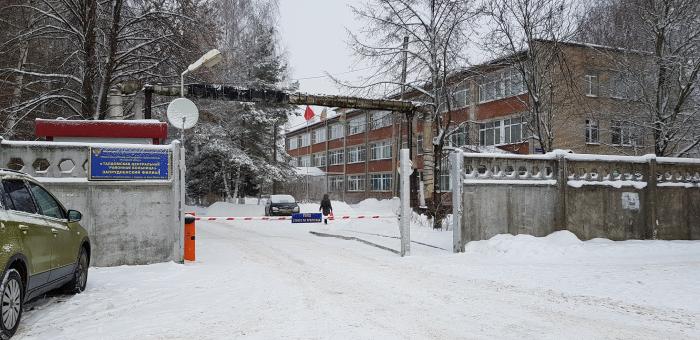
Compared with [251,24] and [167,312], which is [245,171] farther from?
[167,312]

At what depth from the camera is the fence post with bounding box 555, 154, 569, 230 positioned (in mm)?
12906

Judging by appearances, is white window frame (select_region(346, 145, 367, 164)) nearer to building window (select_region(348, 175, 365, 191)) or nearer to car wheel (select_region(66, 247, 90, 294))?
building window (select_region(348, 175, 365, 191))

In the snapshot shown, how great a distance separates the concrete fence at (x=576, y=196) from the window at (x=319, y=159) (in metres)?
55.9

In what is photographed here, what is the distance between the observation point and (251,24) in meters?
38.8

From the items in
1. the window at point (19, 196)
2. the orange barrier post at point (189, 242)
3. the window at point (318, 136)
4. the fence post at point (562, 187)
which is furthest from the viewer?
the window at point (318, 136)

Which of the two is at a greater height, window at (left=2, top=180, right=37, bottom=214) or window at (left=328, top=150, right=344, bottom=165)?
window at (left=328, top=150, right=344, bottom=165)

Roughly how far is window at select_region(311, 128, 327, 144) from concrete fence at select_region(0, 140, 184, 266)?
5822 cm

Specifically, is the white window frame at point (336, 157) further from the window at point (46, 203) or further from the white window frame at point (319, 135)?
the window at point (46, 203)

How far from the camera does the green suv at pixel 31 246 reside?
5230 mm

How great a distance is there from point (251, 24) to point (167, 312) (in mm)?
34942

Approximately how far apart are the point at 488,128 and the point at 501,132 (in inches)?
58.1

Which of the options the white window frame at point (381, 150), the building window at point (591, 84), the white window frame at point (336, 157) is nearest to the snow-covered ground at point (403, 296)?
the building window at point (591, 84)

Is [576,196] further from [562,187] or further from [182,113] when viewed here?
[182,113]

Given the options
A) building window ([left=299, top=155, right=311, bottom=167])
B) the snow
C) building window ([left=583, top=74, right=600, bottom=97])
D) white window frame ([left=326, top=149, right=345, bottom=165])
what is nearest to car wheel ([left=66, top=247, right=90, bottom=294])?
the snow
